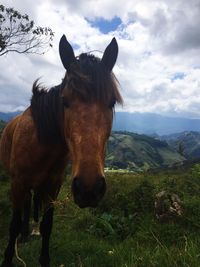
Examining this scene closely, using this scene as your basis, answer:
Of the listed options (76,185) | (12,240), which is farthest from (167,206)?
(76,185)

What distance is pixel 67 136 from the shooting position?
5.01 metres

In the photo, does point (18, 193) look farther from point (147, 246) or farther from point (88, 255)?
point (147, 246)

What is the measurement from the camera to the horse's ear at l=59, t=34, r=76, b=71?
5301 mm

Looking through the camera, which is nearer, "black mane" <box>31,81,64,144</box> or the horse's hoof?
"black mane" <box>31,81,64,144</box>

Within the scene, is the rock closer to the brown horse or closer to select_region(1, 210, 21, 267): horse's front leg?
the brown horse

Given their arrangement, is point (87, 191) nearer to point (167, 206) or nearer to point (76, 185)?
point (76, 185)

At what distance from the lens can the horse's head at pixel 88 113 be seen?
377cm

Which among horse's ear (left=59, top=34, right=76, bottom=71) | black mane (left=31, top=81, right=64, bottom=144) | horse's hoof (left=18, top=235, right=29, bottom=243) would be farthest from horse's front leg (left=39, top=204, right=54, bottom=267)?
horse's ear (left=59, top=34, right=76, bottom=71)

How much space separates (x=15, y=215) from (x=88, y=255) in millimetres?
1656

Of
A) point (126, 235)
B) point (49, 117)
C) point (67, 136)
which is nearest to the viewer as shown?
point (67, 136)

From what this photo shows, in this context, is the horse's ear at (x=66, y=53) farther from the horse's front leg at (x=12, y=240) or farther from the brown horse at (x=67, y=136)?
the horse's front leg at (x=12, y=240)

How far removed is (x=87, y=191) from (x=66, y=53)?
249cm

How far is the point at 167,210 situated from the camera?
8.12 m

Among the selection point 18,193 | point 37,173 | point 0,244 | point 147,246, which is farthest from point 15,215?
point 147,246
